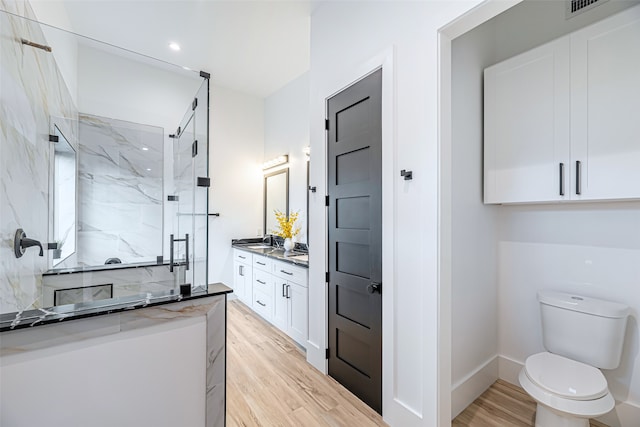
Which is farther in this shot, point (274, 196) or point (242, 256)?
point (274, 196)

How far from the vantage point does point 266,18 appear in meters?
2.74

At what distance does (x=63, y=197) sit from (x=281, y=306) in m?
2.20

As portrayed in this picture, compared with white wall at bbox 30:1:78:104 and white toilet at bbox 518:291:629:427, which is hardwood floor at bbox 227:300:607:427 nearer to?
white toilet at bbox 518:291:629:427

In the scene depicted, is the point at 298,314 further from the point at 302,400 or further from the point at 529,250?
the point at 529,250

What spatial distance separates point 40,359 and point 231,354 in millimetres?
1821

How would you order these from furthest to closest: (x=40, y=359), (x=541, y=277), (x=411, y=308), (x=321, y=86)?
(x=321, y=86) < (x=541, y=277) < (x=411, y=308) < (x=40, y=359)

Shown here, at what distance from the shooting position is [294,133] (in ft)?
12.9

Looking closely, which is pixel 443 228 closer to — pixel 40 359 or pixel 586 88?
pixel 586 88

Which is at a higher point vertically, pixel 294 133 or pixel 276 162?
pixel 294 133

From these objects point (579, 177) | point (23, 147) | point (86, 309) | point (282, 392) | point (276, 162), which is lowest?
point (282, 392)

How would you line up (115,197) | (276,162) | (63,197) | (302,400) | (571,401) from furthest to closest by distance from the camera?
(276,162) < (115,197) < (63,197) < (302,400) < (571,401)

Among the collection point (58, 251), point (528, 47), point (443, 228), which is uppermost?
point (528, 47)

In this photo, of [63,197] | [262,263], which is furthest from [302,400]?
[63,197]

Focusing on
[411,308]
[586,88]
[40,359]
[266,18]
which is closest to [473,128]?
[586,88]
